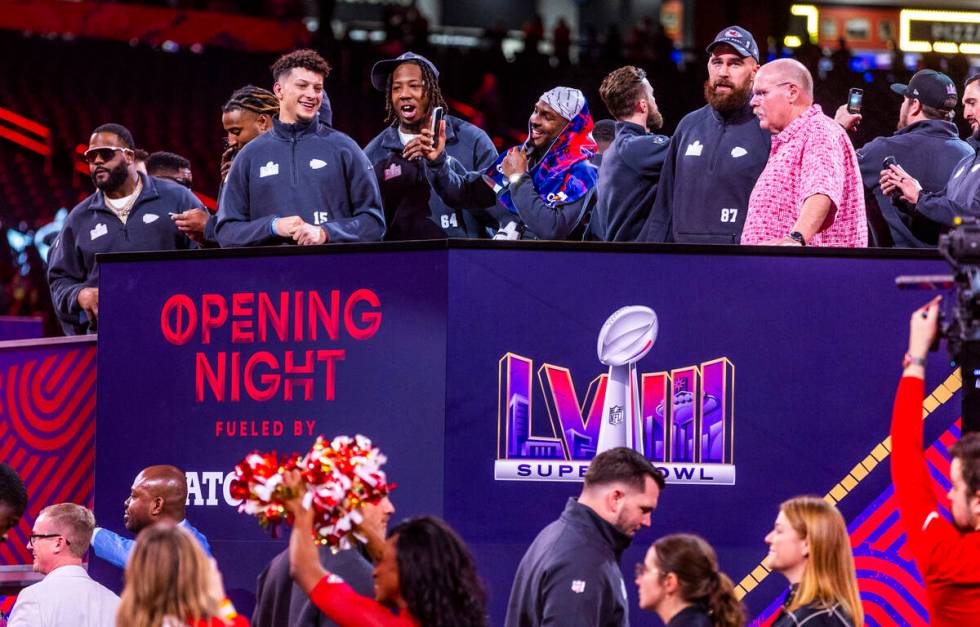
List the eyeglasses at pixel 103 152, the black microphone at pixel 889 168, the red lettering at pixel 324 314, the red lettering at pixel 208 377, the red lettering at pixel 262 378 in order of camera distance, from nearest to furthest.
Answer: the red lettering at pixel 324 314 < the red lettering at pixel 262 378 < the red lettering at pixel 208 377 < the black microphone at pixel 889 168 < the eyeglasses at pixel 103 152

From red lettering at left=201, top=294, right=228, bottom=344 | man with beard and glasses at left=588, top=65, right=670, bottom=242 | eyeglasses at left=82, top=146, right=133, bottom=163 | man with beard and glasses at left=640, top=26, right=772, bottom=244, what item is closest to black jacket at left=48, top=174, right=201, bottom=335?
eyeglasses at left=82, top=146, right=133, bottom=163

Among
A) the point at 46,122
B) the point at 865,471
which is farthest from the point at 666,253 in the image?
the point at 46,122

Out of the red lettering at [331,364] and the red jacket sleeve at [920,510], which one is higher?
the red lettering at [331,364]

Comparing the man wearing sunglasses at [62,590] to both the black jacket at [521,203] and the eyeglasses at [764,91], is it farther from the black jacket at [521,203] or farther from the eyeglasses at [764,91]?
the eyeglasses at [764,91]

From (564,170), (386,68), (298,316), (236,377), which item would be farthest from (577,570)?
(386,68)

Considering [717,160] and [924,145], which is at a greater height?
[924,145]

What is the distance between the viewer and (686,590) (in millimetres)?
4785

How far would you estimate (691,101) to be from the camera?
22484 mm

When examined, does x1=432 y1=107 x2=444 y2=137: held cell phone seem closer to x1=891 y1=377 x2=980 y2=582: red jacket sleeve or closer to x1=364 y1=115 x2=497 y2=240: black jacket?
x1=364 y1=115 x2=497 y2=240: black jacket

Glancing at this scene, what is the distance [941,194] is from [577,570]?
12.2 feet

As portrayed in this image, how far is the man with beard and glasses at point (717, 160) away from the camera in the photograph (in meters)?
7.35

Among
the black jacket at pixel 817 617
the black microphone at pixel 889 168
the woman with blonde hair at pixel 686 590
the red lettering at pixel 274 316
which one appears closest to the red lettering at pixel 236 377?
the red lettering at pixel 274 316

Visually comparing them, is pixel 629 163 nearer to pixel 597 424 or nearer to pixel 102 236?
pixel 597 424

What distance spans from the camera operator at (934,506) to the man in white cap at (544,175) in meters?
2.90
